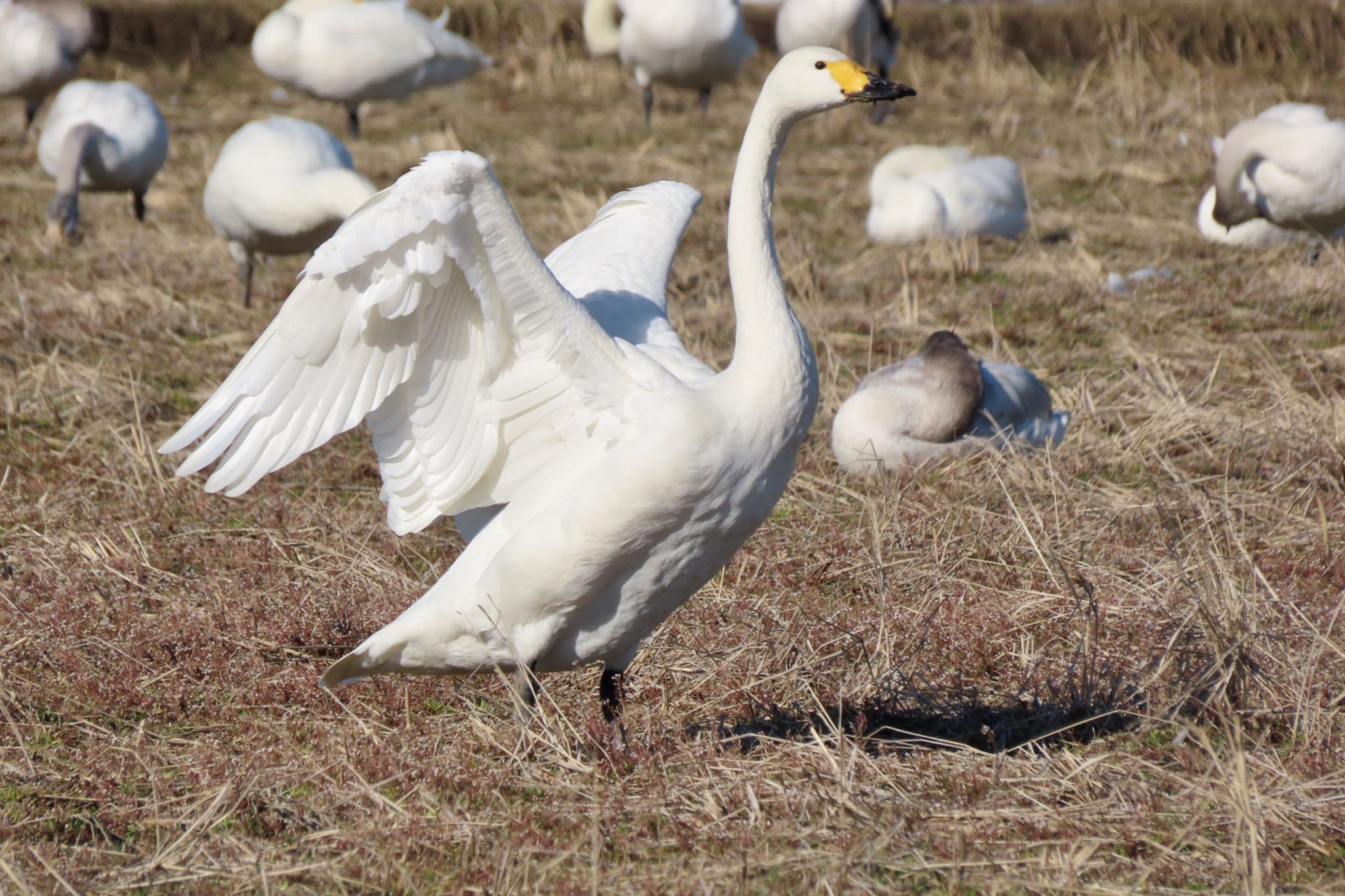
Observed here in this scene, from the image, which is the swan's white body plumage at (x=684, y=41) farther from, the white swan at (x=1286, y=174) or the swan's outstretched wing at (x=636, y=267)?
the swan's outstretched wing at (x=636, y=267)

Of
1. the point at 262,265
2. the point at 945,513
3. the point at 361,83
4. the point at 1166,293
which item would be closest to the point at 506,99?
the point at 361,83

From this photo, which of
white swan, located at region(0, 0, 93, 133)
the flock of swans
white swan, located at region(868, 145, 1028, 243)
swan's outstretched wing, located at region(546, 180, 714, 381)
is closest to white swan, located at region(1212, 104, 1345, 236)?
white swan, located at region(868, 145, 1028, 243)

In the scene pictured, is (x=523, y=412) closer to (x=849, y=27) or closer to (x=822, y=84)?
(x=822, y=84)

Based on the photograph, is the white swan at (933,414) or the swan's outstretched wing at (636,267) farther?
the white swan at (933,414)

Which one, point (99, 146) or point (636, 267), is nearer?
point (636, 267)

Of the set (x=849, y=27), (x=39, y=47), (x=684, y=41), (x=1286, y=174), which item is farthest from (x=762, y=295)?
(x=849, y=27)

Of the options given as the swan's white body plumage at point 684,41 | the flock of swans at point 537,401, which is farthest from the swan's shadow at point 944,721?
the swan's white body plumage at point 684,41

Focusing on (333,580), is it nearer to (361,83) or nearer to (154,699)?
(154,699)

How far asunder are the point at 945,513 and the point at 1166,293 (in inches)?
147

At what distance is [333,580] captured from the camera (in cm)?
486

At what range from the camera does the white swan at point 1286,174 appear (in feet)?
28.8

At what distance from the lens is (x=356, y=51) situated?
12625 millimetres

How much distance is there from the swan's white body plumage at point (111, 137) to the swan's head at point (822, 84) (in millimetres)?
8054

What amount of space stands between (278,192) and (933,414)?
13.8 feet
